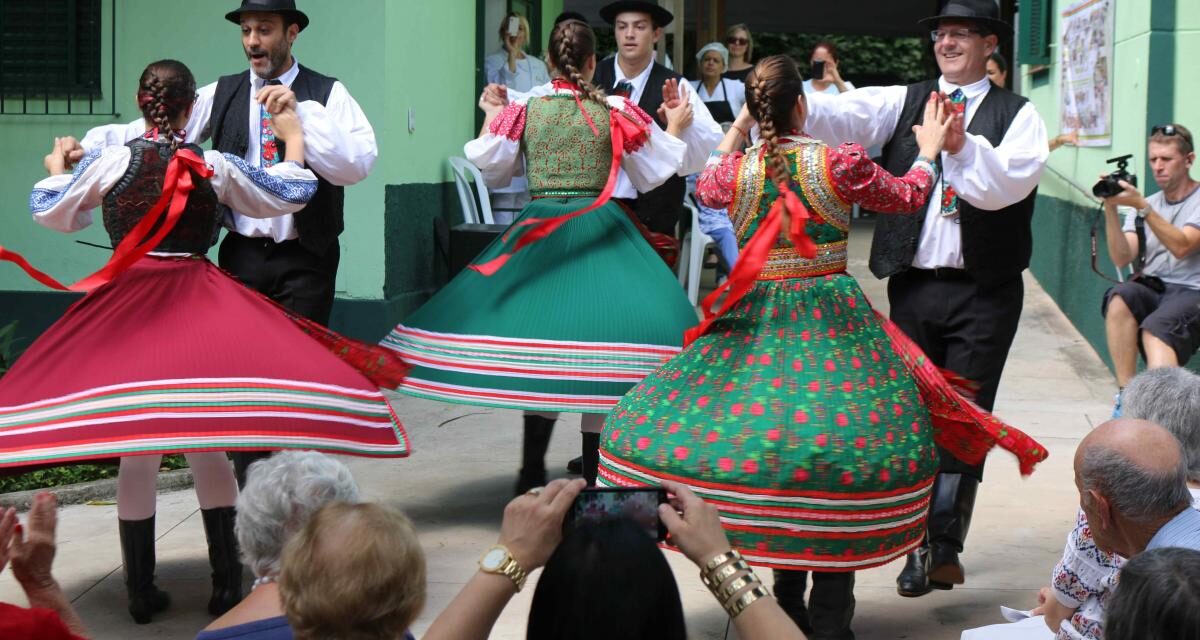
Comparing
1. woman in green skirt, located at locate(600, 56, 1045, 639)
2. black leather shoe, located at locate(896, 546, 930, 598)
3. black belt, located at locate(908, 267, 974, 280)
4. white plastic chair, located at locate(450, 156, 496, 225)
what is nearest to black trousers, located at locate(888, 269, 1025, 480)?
black belt, located at locate(908, 267, 974, 280)

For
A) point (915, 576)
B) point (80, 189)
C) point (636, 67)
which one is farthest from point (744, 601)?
point (636, 67)

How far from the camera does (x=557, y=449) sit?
677 cm

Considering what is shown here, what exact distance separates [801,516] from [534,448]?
2295 mm

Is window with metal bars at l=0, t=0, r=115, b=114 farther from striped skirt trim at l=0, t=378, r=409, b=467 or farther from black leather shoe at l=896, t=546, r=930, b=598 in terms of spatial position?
black leather shoe at l=896, t=546, r=930, b=598

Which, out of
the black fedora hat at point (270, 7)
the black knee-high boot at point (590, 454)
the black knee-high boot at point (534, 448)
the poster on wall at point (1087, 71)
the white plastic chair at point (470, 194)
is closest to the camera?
the black fedora hat at point (270, 7)

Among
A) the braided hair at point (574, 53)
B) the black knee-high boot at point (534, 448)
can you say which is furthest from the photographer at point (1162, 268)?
the black knee-high boot at point (534, 448)

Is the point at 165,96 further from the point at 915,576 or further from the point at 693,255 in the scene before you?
the point at 693,255

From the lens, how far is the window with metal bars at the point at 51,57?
7934 mm

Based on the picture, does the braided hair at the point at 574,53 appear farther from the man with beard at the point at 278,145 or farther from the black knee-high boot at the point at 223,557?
the black knee-high boot at the point at 223,557

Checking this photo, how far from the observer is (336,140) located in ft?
15.6

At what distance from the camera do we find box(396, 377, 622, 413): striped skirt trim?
4965mm

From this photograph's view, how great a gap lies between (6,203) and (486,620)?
649 cm

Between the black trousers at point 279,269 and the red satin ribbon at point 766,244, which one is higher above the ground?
the red satin ribbon at point 766,244

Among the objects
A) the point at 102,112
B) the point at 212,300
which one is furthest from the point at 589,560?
the point at 102,112
